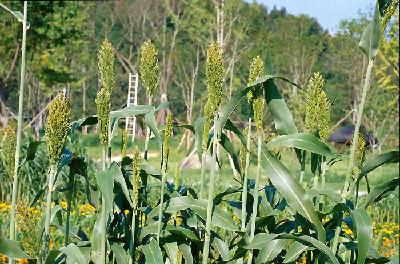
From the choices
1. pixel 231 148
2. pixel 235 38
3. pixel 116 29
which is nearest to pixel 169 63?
pixel 235 38

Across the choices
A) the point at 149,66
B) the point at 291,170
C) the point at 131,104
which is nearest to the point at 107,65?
the point at 149,66

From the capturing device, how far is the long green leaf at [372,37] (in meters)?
1.77

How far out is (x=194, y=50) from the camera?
27.2 metres

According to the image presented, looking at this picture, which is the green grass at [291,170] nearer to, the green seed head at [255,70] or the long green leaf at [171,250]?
the long green leaf at [171,250]

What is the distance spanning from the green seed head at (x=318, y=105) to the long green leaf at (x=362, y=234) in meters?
0.28

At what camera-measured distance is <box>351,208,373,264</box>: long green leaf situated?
1780mm

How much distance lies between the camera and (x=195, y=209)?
2.10 meters

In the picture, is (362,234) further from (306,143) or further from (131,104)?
(131,104)

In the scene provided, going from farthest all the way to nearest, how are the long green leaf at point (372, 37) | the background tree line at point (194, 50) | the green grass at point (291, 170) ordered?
the background tree line at point (194, 50), the green grass at point (291, 170), the long green leaf at point (372, 37)

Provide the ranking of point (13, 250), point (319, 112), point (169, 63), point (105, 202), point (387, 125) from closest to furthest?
point (13, 250) < point (105, 202) < point (319, 112) < point (387, 125) < point (169, 63)

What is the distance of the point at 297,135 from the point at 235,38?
16.7 metres

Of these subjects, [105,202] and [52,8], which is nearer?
[105,202]

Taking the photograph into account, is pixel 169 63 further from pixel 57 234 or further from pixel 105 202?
pixel 105 202

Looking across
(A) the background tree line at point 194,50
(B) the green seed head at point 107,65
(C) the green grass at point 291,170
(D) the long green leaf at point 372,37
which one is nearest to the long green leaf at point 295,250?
(D) the long green leaf at point 372,37
